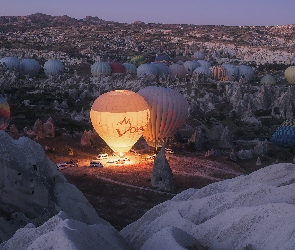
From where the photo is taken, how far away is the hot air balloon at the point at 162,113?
25.2 m

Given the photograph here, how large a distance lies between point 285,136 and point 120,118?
10781 millimetres

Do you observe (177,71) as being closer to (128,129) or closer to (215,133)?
(215,133)

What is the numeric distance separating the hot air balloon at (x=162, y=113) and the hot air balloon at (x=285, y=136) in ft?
20.7

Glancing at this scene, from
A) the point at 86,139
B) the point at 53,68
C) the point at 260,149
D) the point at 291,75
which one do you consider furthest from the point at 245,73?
the point at 86,139

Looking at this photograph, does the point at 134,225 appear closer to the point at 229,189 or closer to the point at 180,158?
the point at 229,189

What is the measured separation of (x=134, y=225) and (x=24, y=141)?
371 centimetres

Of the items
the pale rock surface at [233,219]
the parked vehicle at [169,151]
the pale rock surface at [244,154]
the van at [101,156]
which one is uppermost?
the pale rock surface at [233,219]

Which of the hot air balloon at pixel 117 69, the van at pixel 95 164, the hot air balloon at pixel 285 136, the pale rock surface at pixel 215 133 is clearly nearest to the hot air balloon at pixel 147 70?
the hot air balloon at pixel 117 69

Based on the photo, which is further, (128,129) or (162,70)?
(162,70)

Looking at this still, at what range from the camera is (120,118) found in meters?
23.4

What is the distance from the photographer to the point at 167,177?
19531 mm

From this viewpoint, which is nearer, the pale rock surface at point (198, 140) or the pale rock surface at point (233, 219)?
the pale rock surface at point (233, 219)

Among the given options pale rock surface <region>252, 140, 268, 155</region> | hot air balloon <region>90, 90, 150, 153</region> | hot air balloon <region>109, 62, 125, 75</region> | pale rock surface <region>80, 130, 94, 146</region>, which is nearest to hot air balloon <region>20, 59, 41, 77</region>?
hot air balloon <region>109, 62, 125, 75</region>

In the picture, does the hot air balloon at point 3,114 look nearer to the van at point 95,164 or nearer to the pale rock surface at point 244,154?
the van at point 95,164
